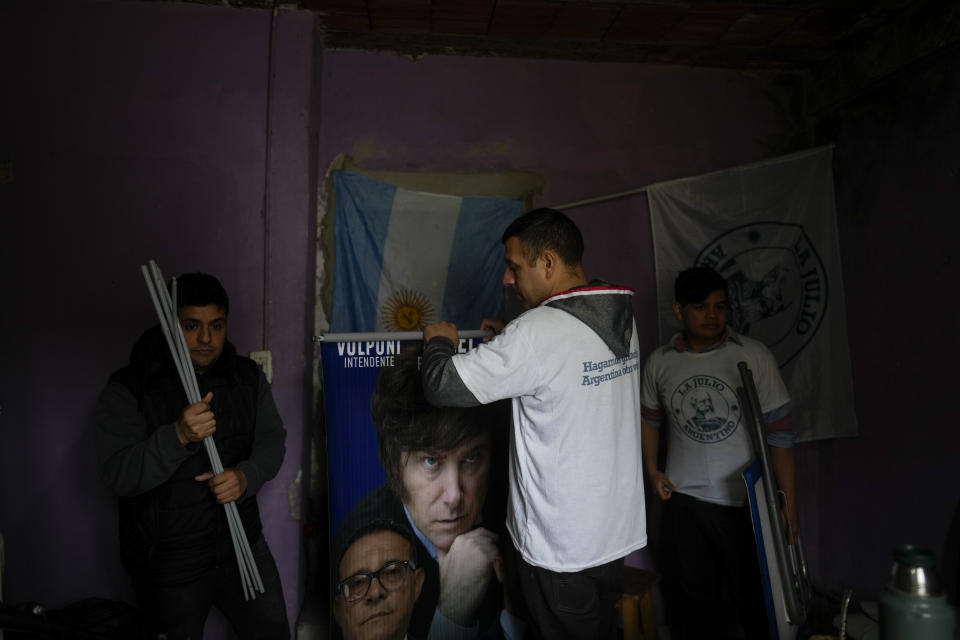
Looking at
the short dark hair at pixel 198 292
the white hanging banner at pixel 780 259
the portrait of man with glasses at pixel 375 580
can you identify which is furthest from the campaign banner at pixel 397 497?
the white hanging banner at pixel 780 259

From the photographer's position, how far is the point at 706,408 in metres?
2.36

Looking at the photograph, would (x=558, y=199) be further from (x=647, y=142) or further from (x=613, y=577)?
(x=613, y=577)

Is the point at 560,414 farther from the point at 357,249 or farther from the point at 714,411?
the point at 357,249

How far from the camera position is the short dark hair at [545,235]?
1.69 m

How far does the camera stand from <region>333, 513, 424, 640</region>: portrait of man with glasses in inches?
81.0

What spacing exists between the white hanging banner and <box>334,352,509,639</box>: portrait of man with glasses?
1.31 metres

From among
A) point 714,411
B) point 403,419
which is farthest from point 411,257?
point 714,411

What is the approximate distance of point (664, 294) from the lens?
117 inches

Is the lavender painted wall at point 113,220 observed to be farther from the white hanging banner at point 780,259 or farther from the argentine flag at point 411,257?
the white hanging banner at point 780,259

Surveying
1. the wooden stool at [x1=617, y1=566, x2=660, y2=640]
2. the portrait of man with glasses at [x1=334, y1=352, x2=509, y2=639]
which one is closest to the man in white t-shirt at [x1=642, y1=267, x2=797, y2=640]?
the wooden stool at [x1=617, y1=566, x2=660, y2=640]

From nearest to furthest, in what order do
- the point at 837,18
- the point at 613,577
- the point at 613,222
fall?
the point at 613,577 < the point at 837,18 < the point at 613,222

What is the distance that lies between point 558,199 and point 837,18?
1367 mm

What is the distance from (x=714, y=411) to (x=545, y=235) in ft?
3.72

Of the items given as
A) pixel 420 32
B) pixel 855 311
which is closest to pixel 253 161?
pixel 420 32
